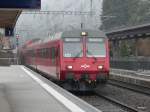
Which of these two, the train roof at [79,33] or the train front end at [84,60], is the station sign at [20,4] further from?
the train roof at [79,33]

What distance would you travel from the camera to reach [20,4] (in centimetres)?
1434

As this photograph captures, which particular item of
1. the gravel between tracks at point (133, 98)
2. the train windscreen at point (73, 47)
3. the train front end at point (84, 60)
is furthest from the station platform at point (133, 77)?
the train windscreen at point (73, 47)

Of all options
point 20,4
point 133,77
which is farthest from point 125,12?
point 20,4

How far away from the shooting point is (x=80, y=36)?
23031 millimetres

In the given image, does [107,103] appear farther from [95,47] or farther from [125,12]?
→ [125,12]

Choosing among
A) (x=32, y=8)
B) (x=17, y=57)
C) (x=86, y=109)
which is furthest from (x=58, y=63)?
(x=17, y=57)

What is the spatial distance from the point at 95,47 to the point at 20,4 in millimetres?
8872

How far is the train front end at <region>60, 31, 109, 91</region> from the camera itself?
72.7 ft

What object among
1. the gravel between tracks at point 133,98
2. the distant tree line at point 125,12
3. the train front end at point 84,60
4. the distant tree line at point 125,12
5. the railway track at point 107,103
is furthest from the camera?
the distant tree line at point 125,12

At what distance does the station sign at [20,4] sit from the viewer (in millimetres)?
14227

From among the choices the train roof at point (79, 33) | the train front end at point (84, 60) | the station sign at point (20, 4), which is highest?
the station sign at point (20, 4)

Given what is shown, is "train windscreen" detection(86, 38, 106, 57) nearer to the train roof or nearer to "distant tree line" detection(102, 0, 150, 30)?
the train roof

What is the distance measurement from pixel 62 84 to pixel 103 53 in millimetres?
2282

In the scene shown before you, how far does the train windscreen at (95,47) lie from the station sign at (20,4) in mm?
8594
